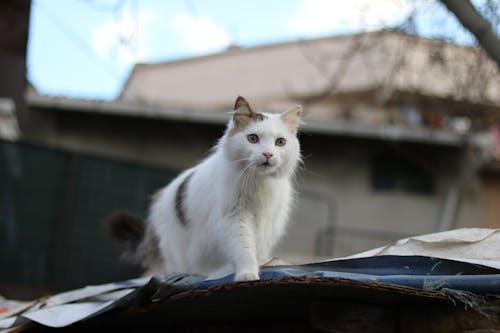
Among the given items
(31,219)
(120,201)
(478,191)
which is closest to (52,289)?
(31,219)

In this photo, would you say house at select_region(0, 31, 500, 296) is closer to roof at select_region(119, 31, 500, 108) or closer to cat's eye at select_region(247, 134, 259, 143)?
roof at select_region(119, 31, 500, 108)

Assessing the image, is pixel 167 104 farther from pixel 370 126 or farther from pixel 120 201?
pixel 370 126

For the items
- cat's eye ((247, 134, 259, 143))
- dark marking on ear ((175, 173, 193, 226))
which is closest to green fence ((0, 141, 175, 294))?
dark marking on ear ((175, 173, 193, 226))

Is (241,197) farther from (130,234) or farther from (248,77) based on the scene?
(248,77)

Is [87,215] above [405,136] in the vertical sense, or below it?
below

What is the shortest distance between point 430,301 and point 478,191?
1039 cm

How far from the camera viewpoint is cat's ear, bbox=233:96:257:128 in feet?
12.6

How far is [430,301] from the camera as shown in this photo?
2801 millimetres

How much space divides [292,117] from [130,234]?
185 cm

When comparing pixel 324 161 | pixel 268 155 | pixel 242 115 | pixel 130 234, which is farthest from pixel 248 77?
pixel 268 155

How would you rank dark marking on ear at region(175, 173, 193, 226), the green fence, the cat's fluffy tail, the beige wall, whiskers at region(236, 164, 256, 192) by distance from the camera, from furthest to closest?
the beige wall
the green fence
the cat's fluffy tail
dark marking on ear at region(175, 173, 193, 226)
whiskers at region(236, 164, 256, 192)

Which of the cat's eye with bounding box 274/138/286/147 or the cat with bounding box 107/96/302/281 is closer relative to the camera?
the cat with bounding box 107/96/302/281

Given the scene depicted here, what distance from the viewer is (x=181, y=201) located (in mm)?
4371

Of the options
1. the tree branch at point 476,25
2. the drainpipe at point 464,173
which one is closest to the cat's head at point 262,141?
the tree branch at point 476,25
